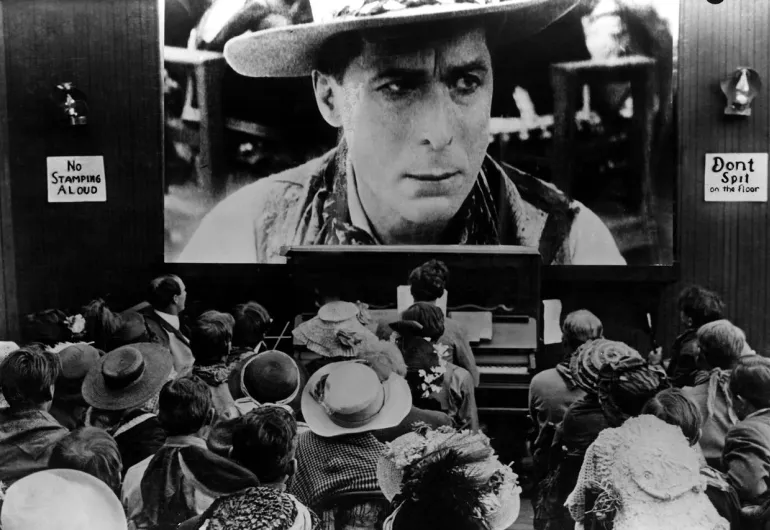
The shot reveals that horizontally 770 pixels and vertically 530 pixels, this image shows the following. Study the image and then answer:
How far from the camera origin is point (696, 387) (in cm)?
325

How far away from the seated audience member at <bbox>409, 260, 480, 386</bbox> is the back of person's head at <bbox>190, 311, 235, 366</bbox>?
0.94 m

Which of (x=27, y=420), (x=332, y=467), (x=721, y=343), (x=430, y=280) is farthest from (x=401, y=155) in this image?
(x=27, y=420)

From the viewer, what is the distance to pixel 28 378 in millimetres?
3420

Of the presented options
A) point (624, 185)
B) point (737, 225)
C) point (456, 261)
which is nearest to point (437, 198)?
point (456, 261)

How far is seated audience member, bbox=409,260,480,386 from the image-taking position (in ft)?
10.9

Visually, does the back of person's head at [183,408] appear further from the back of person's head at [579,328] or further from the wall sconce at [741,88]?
the wall sconce at [741,88]

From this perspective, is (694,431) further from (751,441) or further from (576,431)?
(576,431)

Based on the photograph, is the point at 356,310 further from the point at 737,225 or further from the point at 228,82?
the point at 737,225

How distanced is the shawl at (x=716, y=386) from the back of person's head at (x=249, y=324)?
82.4 inches

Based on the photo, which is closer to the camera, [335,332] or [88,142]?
[335,332]

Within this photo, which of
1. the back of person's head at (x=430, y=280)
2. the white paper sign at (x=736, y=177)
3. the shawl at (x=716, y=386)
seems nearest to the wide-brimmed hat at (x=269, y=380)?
the back of person's head at (x=430, y=280)

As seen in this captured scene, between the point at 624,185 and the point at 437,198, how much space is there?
2.90 feet

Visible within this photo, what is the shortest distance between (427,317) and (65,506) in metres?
1.93

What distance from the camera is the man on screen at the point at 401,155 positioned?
10.7ft
